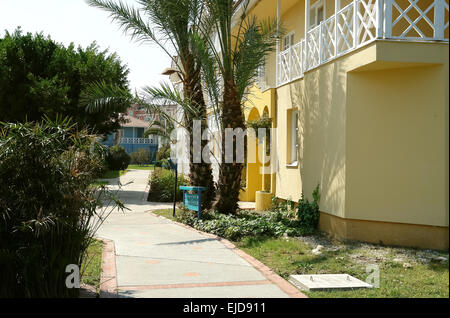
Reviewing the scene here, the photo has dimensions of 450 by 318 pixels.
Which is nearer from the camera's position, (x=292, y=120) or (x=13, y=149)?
(x=13, y=149)

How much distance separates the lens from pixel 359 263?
7.88 meters

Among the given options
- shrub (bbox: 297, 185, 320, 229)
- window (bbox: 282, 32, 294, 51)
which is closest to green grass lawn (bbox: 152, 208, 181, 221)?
shrub (bbox: 297, 185, 320, 229)

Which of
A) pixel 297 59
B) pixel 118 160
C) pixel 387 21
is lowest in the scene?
pixel 118 160

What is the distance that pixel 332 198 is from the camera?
10188mm

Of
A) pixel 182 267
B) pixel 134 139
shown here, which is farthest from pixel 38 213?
pixel 134 139

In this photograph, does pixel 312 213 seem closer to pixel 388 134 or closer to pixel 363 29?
pixel 388 134

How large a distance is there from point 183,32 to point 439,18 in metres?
7.02

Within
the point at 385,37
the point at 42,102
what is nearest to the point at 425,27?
the point at 385,37

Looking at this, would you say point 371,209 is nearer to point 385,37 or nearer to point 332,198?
point 332,198

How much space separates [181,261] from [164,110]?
6.13 metres

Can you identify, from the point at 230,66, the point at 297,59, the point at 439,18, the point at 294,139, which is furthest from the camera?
the point at 294,139

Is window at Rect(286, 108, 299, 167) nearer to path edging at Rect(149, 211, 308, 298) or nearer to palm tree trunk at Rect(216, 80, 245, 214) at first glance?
palm tree trunk at Rect(216, 80, 245, 214)
